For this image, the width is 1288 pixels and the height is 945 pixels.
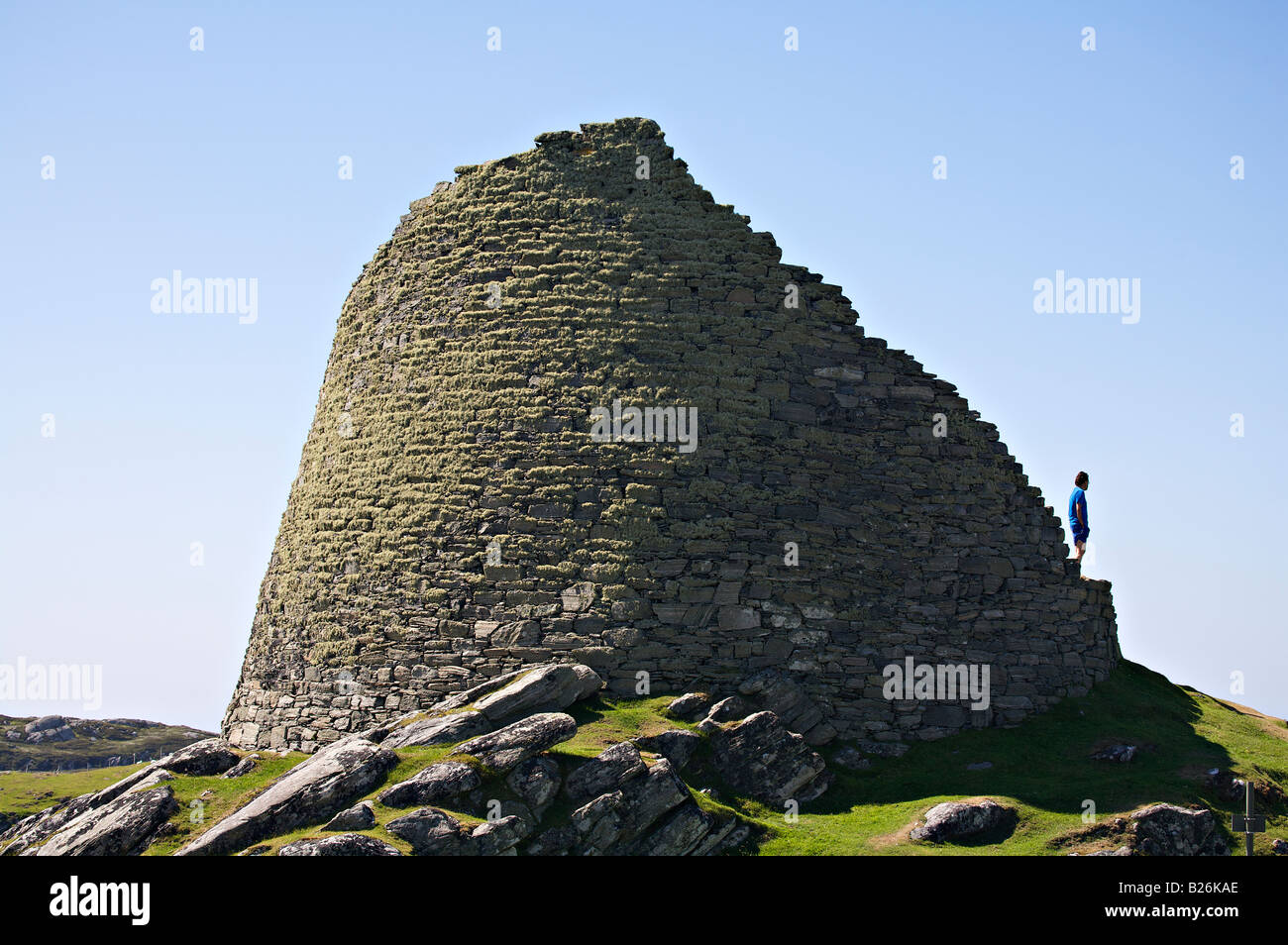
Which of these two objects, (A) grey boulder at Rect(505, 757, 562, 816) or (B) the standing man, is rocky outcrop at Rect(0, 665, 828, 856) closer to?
(A) grey boulder at Rect(505, 757, 562, 816)

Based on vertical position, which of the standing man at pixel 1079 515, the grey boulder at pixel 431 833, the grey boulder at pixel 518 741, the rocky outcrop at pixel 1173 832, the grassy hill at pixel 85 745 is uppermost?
the standing man at pixel 1079 515

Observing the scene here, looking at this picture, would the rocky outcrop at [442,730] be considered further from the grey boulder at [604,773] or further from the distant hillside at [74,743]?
the distant hillside at [74,743]

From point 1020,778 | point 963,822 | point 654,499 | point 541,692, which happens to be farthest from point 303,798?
point 1020,778

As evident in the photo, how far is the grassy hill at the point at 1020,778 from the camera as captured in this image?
13.7 meters

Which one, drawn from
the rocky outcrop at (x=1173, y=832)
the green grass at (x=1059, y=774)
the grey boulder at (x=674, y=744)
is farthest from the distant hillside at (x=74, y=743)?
the rocky outcrop at (x=1173, y=832)

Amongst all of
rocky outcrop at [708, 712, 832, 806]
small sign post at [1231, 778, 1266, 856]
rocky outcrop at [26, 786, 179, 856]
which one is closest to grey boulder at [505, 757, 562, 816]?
rocky outcrop at [708, 712, 832, 806]

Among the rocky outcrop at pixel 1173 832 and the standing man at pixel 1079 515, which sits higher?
the standing man at pixel 1079 515

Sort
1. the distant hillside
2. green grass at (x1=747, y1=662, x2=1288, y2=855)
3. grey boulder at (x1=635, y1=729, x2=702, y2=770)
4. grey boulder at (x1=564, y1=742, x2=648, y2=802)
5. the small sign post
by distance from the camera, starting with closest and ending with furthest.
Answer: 1. the small sign post
2. grey boulder at (x1=564, y1=742, x2=648, y2=802)
3. green grass at (x1=747, y1=662, x2=1288, y2=855)
4. grey boulder at (x1=635, y1=729, x2=702, y2=770)
5. the distant hillside

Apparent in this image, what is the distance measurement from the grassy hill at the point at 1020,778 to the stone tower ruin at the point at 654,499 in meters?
0.55

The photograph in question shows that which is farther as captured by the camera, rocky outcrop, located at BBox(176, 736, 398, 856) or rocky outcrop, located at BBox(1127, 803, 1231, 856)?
rocky outcrop, located at BBox(1127, 803, 1231, 856)

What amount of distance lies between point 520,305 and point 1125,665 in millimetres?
10850

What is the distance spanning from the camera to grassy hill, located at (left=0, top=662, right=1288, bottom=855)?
13.7 m
